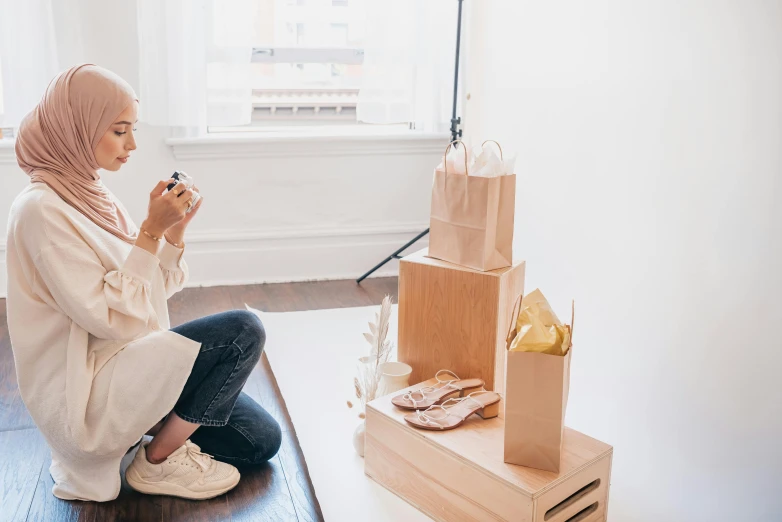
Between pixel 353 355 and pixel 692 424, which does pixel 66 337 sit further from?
pixel 692 424

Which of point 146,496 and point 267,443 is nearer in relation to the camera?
point 146,496

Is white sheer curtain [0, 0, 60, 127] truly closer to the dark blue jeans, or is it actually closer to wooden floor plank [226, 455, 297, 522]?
the dark blue jeans

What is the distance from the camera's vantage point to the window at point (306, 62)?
3.38m

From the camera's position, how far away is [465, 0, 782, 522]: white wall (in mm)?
1562

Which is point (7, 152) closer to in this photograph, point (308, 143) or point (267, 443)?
point (308, 143)

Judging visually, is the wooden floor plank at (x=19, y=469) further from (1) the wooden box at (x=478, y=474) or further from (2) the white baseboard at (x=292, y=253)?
(2) the white baseboard at (x=292, y=253)

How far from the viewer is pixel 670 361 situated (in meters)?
1.85

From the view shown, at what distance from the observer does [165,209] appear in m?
1.57

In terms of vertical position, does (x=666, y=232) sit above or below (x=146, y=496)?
above

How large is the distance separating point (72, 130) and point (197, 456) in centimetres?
77

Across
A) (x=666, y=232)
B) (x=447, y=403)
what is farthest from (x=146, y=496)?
(x=666, y=232)

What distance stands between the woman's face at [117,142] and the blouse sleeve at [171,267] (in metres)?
0.21

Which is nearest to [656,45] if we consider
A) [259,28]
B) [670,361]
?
[670,361]

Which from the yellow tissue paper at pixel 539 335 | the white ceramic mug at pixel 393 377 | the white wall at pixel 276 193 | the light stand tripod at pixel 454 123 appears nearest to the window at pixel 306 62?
the white wall at pixel 276 193
